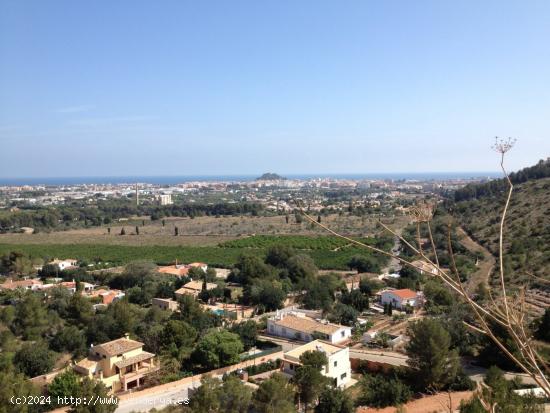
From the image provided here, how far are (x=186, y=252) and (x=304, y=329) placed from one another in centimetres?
2906

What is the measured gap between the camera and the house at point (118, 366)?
16.2m

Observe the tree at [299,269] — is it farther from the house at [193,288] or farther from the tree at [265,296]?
the house at [193,288]

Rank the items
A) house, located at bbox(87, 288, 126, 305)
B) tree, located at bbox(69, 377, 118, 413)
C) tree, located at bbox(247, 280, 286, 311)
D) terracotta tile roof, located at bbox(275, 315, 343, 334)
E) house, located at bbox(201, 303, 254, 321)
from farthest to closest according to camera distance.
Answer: house, located at bbox(87, 288, 126, 305) < tree, located at bbox(247, 280, 286, 311) < house, located at bbox(201, 303, 254, 321) < terracotta tile roof, located at bbox(275, 315, 343, 334) < tree, located at bbox(69, 377, 118, 413)

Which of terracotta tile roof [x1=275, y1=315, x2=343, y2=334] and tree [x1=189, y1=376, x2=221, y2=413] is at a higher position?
tree [x1=189, y1=376, x2=221, y2=413]

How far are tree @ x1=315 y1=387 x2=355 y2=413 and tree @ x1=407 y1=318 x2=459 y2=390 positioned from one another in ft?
10.2

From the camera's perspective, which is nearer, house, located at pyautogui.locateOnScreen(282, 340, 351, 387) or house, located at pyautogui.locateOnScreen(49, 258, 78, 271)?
house, located at pyautogui.locateOnScreen(282, 340, 351, 387)

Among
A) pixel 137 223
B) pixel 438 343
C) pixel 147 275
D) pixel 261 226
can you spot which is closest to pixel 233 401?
pixel 438 343

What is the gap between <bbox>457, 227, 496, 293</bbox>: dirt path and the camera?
1030 inches

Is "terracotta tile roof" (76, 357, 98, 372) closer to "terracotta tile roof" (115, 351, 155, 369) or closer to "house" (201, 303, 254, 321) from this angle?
"terracotta tile roof" (115, 351, 155, 369)

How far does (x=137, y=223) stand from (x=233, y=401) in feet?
219

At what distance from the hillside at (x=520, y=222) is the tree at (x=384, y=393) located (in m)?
6.88

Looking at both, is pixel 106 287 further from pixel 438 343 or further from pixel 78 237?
pixel 78 237

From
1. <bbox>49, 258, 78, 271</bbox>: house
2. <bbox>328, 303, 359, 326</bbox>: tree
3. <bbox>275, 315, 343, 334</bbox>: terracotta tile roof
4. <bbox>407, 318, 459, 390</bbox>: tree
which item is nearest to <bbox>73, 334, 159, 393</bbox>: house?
<bbox>275, 315, 343, 334</bbox>: terracotta tile roof

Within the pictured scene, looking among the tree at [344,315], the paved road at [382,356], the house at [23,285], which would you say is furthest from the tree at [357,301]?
the house at [23,285]
